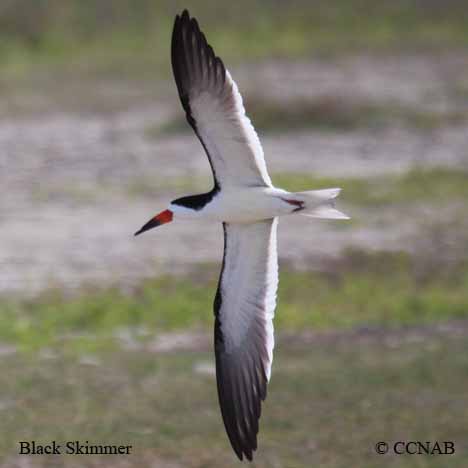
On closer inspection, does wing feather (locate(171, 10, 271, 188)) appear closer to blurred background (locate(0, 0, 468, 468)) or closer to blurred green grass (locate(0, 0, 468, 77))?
blurred background (locate(0, 0, 468, 468))

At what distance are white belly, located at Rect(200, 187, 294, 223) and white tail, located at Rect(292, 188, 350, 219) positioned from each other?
124 mm

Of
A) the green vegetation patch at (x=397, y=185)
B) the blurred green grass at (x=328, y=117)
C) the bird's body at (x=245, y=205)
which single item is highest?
the bird's body at (x=245, y=205)

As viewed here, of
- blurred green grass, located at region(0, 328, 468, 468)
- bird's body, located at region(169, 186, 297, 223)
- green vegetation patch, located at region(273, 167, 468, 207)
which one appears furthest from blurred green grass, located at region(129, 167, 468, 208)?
bird's body, located at region(169, 186, 297, 223)

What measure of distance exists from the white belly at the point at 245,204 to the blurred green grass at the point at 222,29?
1690 cm

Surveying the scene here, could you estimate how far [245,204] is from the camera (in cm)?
742

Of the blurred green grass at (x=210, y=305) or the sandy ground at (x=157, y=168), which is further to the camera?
the sandy ground at (x=157, y=168)

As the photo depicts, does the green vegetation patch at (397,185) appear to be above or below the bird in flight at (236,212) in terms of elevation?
below

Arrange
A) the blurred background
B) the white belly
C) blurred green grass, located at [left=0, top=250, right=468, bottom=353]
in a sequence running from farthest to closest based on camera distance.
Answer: blurred green grass, located at [left=0, top=250, right=468, bottom=353] → the blurred background → the white belly

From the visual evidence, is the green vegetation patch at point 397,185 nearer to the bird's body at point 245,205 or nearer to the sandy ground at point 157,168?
the sandy ground at point 157,168

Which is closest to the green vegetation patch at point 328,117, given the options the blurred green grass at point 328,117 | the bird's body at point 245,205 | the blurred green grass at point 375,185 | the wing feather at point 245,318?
the blurred green grass at point 328,117

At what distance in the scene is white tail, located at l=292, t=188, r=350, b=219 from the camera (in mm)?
7250

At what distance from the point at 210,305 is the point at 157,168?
19.3 feet

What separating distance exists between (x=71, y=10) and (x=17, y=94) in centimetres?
506

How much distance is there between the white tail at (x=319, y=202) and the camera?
285 inches
